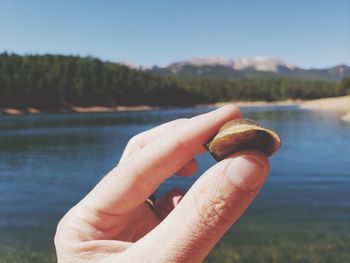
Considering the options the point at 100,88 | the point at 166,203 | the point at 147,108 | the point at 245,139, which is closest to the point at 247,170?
the point at 245,139

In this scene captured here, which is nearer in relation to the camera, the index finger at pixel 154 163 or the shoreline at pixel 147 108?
the index finger at pixel 154 163

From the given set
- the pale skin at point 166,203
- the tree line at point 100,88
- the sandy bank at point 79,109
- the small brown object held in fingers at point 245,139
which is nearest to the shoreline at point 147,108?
the sandy bank at point 79,109

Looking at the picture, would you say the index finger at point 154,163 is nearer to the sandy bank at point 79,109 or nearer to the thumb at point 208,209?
the thumb at point 208,209

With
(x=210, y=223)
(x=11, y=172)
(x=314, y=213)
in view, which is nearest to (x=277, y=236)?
(x=314, y=213)

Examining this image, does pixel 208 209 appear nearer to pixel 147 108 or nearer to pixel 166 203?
pixel 166 203

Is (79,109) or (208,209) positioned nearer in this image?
(208,209)

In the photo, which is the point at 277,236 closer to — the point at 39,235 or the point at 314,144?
the point at 39,235

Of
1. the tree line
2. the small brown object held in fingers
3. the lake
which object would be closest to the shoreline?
the tree line

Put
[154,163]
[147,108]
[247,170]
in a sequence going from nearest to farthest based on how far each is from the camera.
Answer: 1. [247,170]
2. [154,163]
3. [147,108]
